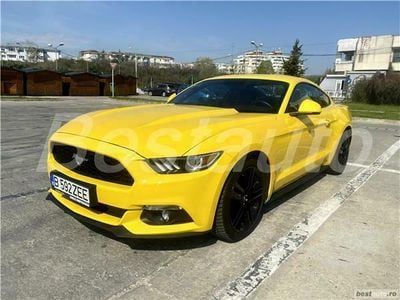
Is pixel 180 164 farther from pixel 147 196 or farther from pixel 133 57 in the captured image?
pixel 133 57

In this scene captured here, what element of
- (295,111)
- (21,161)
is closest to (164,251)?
(295,111)

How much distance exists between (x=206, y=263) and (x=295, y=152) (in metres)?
1.82

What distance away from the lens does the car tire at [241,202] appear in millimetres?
3123

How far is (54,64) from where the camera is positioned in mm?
74000

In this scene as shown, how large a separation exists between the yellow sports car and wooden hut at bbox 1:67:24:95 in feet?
110

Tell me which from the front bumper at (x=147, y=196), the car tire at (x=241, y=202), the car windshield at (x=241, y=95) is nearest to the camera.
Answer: the front bumper at (x=147, y=196)

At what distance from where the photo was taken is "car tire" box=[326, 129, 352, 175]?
5.83 metres

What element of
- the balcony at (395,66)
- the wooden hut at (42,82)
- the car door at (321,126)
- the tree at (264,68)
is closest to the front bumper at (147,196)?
the car door at (321,126)

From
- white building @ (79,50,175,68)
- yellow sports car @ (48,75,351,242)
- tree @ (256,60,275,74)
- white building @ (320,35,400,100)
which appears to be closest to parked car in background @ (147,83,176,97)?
tree @ (256,60,275,74)

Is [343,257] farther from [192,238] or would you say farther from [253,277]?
[192,238]

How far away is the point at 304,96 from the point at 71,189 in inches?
123

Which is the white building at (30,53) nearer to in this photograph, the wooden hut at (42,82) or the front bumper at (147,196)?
the wooden hut at (42,82)

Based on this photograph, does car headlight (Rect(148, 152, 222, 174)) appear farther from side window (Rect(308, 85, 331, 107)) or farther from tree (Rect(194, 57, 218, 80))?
tree (Rect(194, 57, 218, 80))

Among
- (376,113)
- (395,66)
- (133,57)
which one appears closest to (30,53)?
(133,57)
